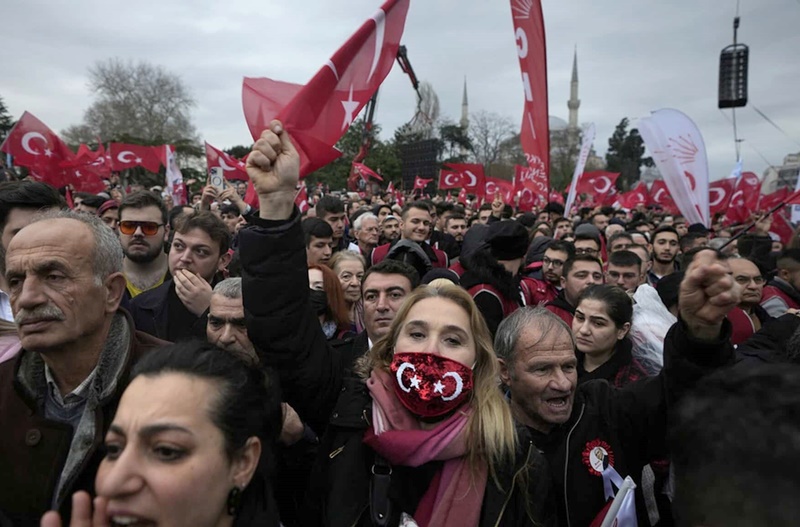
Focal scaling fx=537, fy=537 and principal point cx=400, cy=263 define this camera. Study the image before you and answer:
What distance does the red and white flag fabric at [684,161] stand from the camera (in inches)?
292

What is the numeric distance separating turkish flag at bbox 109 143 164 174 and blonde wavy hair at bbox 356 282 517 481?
39.9 ft

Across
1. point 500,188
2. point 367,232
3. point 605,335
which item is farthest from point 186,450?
point 500,188

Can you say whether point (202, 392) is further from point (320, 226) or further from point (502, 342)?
point (320, 226)

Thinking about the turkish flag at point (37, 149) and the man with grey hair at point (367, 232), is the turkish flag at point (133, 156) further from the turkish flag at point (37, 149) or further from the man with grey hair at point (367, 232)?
the man with grey hair at point (367, 232)

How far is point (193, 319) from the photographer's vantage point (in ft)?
9.97

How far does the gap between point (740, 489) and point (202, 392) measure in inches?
44.4

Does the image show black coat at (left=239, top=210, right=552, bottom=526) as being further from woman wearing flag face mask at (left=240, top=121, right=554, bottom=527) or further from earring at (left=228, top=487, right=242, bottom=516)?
earring at (left=228, top=487, right=242, bottom=516)

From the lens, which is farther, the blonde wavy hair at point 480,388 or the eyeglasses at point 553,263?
the eyeglasses at point 553,263

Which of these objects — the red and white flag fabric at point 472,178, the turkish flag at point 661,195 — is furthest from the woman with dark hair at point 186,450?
the turkish flag at point 661,195

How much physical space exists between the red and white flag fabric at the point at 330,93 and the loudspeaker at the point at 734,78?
29.8 m

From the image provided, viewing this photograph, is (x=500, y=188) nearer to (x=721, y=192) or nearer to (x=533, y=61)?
(x=721, y=192)

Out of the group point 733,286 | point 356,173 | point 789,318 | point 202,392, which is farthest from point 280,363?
point 356,173

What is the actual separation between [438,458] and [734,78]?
1240 inches

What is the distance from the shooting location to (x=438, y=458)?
1.65 metres
